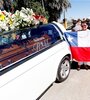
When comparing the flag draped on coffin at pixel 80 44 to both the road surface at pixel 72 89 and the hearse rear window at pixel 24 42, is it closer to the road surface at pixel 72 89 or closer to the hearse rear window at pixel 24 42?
the road surface at pixel 72 89

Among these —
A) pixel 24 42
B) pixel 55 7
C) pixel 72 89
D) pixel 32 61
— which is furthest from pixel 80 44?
pixel 55 7

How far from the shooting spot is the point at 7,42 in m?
4.85

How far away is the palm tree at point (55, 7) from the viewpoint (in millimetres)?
32281

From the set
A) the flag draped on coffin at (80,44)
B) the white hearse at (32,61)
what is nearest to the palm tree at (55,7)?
the flag draped on coffin at (80,44)

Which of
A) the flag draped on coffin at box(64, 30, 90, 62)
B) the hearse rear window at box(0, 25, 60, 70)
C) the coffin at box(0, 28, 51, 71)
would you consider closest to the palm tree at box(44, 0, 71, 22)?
the flag draped on coffin at box(64, 30, 90, 62)

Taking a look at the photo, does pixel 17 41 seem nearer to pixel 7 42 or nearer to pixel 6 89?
pixel 7 42

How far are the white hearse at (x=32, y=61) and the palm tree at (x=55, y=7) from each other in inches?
1049

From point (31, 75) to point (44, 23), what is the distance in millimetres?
Result: 2349

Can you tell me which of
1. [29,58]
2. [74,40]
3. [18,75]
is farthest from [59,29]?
[18,75]

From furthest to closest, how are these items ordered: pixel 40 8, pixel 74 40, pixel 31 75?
1. pixel 40 8
2. pixel 74 40
3. pixel 31 75

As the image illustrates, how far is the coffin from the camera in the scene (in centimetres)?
409

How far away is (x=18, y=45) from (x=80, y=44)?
256cm

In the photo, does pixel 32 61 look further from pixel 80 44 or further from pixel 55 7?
pixel 55 7

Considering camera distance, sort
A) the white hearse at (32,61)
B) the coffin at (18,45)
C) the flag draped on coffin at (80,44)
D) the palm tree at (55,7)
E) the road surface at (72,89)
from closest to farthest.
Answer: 1. the white hearse at (32,61)
2. the coffin at (18,45)
3. the road surface at (72,89)
4. the flag draped on coffin at (80,44)
5. the palm tree at (55,7)
